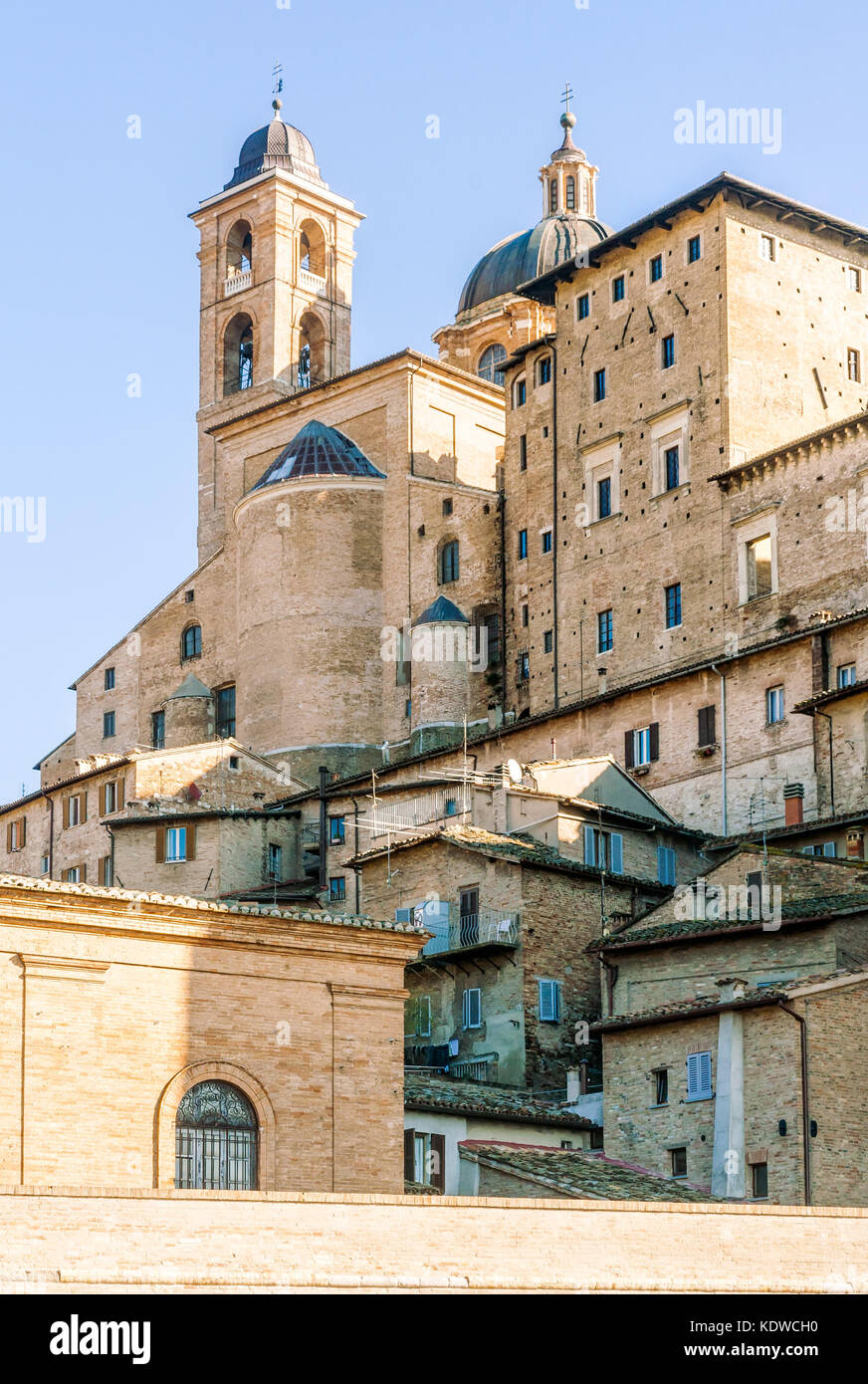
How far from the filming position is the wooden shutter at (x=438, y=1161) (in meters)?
31.6

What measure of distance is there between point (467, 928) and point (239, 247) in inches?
1580

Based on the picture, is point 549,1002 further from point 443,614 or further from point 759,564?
point 443,614

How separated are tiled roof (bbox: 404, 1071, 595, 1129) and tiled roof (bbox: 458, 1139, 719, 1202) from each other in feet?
1.57

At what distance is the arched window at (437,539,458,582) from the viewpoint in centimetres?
6012

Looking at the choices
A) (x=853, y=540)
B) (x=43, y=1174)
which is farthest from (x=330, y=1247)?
(x=853, y=540)

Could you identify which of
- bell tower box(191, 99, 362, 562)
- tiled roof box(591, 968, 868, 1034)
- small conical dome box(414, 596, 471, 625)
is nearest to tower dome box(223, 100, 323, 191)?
bell tower box(191, 99, 362, 562)

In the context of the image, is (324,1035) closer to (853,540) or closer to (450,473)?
(853,540)

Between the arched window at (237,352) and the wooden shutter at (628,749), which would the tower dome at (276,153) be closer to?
the arched window at (237,352)

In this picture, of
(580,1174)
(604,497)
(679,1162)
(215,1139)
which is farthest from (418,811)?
(215,1139)

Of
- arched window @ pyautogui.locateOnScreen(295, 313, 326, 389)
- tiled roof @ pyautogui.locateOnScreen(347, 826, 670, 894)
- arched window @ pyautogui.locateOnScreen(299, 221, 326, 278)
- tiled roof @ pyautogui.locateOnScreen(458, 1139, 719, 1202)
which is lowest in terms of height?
tiled roof @ pyautogui.locateOnScreen(458, 1139, 719, 1202)

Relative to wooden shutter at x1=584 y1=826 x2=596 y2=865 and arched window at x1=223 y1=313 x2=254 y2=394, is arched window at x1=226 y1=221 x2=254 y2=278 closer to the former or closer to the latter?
arched window at x1=223 y1=313 x2=254 y2=394

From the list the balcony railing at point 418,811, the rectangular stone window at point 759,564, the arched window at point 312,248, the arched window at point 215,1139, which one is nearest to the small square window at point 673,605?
the rectangular stone window at point 759,564

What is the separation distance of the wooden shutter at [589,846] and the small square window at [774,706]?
4325 millimetres

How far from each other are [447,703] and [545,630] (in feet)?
10.9
